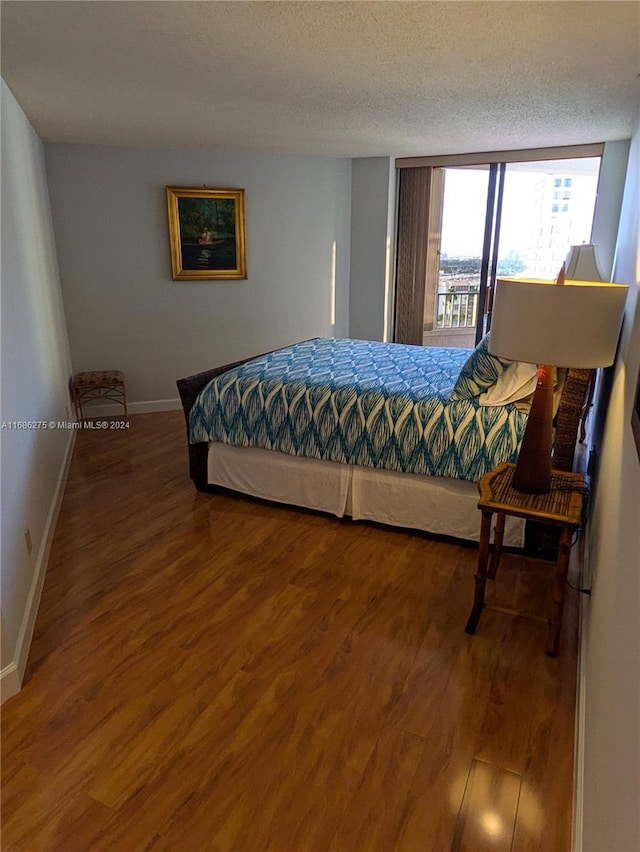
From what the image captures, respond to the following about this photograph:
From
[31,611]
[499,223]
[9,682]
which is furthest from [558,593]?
[499,223]

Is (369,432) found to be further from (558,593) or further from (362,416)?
(558,593)

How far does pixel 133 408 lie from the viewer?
5.39 metres

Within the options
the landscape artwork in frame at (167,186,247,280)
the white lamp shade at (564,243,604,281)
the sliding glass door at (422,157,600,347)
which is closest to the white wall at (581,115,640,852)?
the white lamp shade at (564,243,604,281)

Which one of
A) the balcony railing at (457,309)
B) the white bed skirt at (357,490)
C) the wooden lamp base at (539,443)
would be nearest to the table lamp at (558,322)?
the wooden lamp base at (539,443)

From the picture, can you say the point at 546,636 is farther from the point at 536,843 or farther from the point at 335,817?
the point at 335,817

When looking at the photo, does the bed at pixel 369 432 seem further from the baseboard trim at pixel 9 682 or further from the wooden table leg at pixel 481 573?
the baseboard trim at pixel 9 682

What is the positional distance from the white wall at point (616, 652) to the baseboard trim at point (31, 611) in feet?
6.23

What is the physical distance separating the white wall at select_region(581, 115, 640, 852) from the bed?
0.69 metres

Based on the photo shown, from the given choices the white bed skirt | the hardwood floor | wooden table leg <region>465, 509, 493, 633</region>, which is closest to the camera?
the hardwood floor

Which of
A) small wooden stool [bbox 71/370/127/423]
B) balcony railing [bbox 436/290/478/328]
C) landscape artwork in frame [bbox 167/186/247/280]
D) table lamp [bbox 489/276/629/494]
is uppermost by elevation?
landscape artwork in frame [bbox 167/186/247/280]

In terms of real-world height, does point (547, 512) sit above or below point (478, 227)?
below

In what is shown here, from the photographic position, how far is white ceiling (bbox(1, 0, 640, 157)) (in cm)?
193

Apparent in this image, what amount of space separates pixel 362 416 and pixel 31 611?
1.85 m

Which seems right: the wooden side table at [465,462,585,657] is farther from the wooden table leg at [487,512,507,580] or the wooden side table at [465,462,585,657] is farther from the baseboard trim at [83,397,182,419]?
the baseboard trim at [83,397,182,419]
